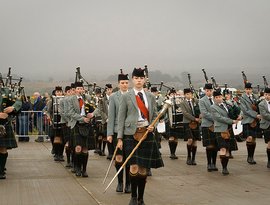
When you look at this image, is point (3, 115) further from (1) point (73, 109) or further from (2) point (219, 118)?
(2) point (219, 118)

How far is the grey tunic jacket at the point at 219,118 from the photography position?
9.16 m

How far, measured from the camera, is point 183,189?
7.60 meters

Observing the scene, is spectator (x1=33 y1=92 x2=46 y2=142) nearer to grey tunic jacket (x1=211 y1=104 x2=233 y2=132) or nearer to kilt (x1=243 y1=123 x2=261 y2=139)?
kilt (x1=243 y1=123 x2=261 y2=139)

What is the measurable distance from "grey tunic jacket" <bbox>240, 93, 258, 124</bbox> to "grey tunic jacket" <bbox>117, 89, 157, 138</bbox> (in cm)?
446

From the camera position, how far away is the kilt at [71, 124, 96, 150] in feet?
29.3

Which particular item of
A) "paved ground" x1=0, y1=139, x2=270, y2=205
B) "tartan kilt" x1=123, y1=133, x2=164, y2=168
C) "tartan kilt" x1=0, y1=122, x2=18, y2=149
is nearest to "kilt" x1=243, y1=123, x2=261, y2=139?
"paved ground" x1=0, y1=139, x2=270, y2=205

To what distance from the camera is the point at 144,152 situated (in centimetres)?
639

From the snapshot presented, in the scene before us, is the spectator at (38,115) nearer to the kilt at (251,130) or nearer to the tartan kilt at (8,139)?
the tartan kilt at (8,139)

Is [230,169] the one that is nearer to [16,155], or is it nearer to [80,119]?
[80,119]

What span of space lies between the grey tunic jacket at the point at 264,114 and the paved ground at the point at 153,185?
2.79 feet

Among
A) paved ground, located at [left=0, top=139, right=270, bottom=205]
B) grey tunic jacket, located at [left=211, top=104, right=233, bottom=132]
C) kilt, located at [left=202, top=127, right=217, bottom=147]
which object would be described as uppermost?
grey tunic jacket, located at [left=211, top=104, right=233, bottom=132]

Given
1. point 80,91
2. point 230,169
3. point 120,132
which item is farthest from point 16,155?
point 120,132

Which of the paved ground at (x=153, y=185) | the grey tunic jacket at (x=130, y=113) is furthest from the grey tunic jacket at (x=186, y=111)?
the grey tunic jacket at (x=130, y=113)

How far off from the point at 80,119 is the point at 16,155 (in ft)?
14.6
